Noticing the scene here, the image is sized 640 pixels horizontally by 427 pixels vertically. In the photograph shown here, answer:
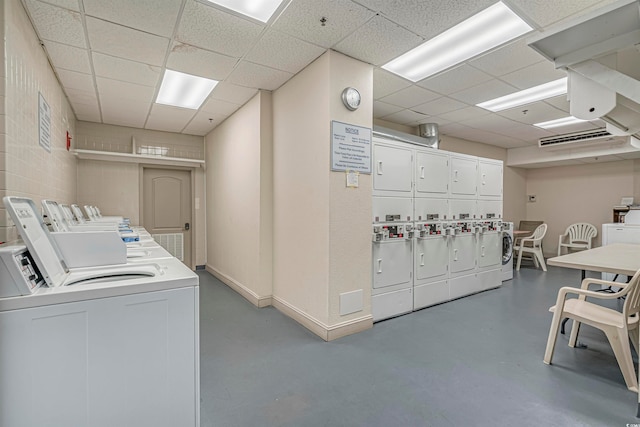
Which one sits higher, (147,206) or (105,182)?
(105,182)

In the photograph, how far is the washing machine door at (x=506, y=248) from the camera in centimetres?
513

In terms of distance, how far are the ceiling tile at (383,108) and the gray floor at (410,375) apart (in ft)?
9.90

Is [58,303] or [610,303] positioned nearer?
[58,303]

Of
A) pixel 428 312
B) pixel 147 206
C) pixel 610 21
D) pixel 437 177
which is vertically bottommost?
pixel 428 312

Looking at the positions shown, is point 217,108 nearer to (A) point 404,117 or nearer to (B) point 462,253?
(A) point 404,117

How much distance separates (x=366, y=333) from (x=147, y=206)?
4861 mm

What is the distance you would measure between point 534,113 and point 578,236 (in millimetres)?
4084

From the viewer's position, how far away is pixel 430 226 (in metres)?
3.91

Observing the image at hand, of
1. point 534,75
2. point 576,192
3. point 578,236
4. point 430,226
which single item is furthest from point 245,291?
point 576,192

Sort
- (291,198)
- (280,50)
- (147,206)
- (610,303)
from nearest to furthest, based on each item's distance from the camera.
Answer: (280,50)
(291,198)
(610,303)
(147,206)

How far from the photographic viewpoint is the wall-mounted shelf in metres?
4.75

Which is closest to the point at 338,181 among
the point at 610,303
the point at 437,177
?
the point at 437,177

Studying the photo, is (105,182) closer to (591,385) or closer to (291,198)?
(291,198)

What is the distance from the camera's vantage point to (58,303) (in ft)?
3.94
